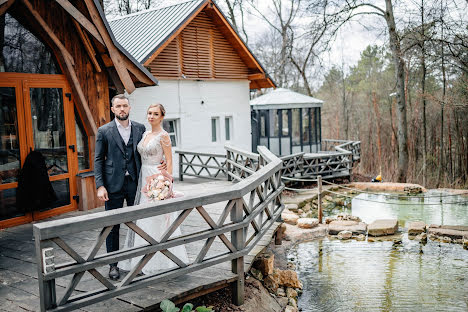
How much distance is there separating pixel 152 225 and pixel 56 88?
13.2 ft

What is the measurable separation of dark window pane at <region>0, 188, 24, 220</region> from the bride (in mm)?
2981

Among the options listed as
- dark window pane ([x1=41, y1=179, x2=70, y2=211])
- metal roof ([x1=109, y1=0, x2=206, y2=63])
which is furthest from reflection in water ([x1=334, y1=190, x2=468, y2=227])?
dark window pane ([x1=41, y1=179, x2=70, y2=211])

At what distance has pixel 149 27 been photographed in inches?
568

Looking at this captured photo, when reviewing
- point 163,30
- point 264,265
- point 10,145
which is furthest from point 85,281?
point 163,30

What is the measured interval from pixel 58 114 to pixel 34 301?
4.09 metres

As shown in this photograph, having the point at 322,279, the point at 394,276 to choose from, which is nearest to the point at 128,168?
the point at 322,279

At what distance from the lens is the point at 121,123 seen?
5098 millimetres

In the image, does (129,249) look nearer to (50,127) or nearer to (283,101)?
(50,127)

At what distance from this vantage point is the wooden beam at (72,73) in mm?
7258

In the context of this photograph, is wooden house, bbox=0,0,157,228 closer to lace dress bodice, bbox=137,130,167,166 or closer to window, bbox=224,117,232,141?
lace dress bodice, bbox=137,130,167,166

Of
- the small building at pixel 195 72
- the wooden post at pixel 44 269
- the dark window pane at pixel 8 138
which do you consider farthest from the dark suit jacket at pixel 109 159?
the small building at pixel 195 72

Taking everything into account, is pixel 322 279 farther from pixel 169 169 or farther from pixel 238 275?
pixel 169 169

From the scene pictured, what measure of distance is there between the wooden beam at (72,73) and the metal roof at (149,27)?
4.21m

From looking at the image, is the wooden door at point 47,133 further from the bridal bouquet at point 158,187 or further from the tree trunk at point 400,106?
the tree trunk at point 400,106
